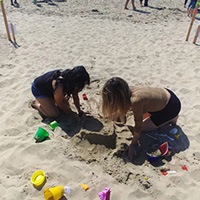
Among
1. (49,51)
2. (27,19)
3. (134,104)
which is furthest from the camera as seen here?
(27,19)

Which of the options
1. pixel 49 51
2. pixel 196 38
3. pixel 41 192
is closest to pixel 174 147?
pixel 41 192

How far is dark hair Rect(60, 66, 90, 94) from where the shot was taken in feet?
10.7

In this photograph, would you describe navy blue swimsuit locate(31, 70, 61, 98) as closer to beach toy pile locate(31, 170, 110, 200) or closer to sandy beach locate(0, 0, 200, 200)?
sandy beach locate(0, 0, 200, 200)

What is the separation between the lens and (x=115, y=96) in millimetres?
2811

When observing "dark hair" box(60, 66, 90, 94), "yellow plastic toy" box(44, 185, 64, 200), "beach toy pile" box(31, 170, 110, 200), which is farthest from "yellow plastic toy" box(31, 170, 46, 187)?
"dark hair" box(60, 66, 90, 94)

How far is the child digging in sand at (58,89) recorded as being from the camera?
3281mm

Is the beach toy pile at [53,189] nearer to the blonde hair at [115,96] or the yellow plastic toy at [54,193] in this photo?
the yellow plastic toy at [54,193]

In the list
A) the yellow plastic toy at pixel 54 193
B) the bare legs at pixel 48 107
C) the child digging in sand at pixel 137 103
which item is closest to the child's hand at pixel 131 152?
the child digging in sand at pixel 137 103

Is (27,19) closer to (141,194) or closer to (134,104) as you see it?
(134,104)

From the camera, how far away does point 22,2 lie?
11055 millimetres

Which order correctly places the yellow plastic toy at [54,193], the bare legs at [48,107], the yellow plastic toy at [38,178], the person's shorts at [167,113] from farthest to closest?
the bare legs at [48,107]
the person's shorts at [167,113]
the yellow plastic toy at [38,178]
the yellow plastic toy at [54,193]

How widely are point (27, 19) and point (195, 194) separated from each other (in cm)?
753

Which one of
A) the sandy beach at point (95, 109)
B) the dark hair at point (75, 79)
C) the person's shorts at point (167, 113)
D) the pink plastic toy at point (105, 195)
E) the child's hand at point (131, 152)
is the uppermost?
the dark hair at point (75, 79)

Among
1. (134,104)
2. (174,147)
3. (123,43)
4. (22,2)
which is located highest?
(134,104)
